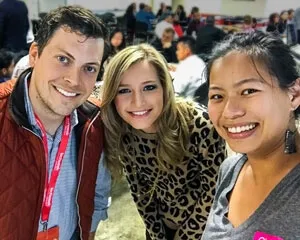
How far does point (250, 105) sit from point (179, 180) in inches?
32.8

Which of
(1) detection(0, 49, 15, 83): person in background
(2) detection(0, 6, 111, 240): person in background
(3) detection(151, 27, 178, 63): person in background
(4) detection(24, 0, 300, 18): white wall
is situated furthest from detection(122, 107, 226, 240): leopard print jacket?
(4) detection(24, 0, 300, 18): white wall

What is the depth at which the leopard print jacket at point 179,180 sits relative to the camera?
63.6 inches

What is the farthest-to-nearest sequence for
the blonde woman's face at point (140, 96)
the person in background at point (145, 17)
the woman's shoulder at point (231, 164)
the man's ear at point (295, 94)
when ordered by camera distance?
the person in background at point (145, 17)
the blonde woman's face at point (140, 96)
the woman's shoulder at point (231, 164)
the man's ear at point (295, 94)

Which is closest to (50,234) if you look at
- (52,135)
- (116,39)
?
(52,135)

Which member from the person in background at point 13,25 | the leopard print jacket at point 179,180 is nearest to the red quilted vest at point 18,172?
the leopard print jacket at point 179,180

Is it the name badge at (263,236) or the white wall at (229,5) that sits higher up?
the white wall at (229,5)

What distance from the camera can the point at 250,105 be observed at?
921 mm

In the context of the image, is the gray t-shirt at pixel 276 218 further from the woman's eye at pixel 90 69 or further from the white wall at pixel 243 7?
the white wall at pixel 243 7

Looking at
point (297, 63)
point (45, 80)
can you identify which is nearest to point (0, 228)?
point (45, 80)

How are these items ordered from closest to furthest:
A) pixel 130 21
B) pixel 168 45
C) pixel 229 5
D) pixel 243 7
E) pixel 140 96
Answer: pixel 140 96
pixel 168 45
pixel 130 21
pixel 243 7
pixel 229 5

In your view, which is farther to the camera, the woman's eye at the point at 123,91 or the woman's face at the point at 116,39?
the woman's face at the point at 116,39

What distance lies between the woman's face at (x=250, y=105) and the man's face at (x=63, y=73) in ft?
1.64

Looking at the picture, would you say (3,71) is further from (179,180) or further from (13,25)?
(179,180)

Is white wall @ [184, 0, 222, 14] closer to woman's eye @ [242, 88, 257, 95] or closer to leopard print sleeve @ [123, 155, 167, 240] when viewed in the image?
leopard print sleeve @ [123, 155, 167, 240]
